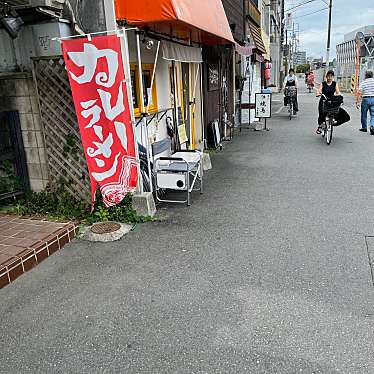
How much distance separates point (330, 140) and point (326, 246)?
6.60 meters

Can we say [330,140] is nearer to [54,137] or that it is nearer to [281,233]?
[281,233]

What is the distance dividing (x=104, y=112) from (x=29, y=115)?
1.30 m

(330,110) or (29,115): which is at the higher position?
(29,115)

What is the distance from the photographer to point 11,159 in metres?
5.26

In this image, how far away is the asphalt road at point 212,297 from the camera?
8.61 ft

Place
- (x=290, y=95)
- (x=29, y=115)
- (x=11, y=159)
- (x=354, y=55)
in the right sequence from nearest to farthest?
(x=29, y=115) → (x=11, y=159) → (x=290, y=95) → (x=354, y=55)

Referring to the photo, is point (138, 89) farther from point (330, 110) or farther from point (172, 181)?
point (330, 110)

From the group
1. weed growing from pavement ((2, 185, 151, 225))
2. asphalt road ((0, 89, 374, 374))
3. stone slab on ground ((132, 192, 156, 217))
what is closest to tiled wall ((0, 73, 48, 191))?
weed growing from pavement ((2, 185, 151, 225))

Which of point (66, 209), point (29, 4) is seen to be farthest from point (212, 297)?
point (29, 4)

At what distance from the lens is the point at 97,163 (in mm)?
4703

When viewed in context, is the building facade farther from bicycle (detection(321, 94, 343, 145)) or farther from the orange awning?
the orange awning

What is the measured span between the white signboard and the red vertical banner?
28.4ft

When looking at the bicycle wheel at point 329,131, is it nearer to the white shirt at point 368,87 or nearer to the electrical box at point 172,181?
the white shirt at point 368,87

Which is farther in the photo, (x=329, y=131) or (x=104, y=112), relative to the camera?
(x=329, y=131)
